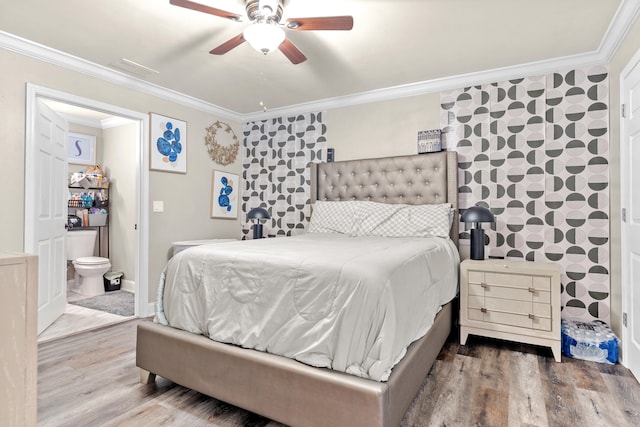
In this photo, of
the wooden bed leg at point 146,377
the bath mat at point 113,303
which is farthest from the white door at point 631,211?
the bath mat at point 113,303

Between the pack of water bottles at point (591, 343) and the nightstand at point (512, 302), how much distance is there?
150 millimetres

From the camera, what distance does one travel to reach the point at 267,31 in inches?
75.9

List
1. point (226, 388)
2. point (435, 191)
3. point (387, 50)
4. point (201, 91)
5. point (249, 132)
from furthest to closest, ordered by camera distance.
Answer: point (249, 132)
point (201, 91)
point (435, 191)
point (387, 50)
point (226, 388)

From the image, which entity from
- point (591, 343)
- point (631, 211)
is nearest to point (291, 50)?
point (631, 211)

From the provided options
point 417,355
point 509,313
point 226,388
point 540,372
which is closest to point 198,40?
point 226,388

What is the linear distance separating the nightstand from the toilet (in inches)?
168

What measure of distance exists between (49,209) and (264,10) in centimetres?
266

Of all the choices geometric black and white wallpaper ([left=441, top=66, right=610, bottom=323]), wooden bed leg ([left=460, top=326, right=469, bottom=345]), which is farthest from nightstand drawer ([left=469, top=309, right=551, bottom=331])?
geometric black and white wallpaper ([left=441, top=66, right=610, bottom=323])

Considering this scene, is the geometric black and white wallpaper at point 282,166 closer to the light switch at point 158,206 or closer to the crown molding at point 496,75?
the crown molding at point 496,75

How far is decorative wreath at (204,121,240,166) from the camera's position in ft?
13.9

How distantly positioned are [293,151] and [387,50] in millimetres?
1837

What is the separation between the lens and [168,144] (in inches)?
146

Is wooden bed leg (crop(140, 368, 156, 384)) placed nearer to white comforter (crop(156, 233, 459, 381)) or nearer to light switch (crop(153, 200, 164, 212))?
white comforter (crop(156, 233, 459, 381))

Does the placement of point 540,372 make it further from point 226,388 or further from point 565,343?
point 226,388
